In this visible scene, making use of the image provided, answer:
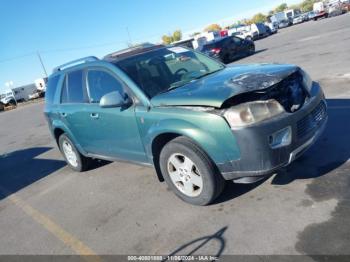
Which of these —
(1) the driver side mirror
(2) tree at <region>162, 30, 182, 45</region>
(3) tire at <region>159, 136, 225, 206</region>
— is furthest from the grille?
(2) tree at <region>162, 30, 182, 45</region>

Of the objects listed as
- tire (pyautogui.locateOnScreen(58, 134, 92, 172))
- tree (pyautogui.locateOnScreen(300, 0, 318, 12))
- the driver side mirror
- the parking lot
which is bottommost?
tree (pyautogui.locateOnScreen(300, 0, 318, 12))

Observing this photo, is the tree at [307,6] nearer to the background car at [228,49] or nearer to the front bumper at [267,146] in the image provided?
the background car at [228,49]

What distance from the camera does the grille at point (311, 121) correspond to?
3.90 meters

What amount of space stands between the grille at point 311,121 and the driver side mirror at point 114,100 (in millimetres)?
2043

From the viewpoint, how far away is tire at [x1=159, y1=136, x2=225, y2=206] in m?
3.98

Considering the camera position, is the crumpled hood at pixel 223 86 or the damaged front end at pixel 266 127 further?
the crumpled hood at pixel 223 86

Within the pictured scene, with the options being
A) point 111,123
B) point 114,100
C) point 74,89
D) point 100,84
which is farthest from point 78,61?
point 114,100

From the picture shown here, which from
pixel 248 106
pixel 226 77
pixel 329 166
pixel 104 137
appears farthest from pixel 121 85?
pixel 329 166

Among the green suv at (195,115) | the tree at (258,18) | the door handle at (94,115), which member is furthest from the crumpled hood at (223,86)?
the tree at (258,18)

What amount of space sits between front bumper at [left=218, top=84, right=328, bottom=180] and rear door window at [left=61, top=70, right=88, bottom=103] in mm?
2809

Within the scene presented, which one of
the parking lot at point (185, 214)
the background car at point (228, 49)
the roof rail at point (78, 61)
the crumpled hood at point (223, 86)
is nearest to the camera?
the parking lot at point (185, 214)

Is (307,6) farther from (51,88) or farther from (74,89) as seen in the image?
(74,89)

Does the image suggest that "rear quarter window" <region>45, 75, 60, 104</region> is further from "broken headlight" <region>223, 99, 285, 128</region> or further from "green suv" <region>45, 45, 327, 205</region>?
"broken headlight" <region>223, 99, 285, 128</region>

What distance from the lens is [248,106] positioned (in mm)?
3688
